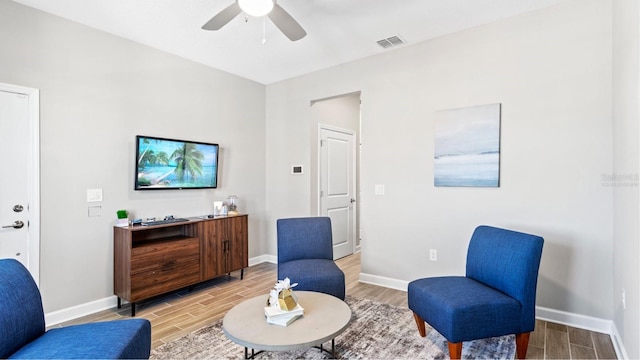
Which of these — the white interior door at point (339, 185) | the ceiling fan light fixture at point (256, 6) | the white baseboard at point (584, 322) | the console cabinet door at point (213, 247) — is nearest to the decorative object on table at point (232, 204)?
the console cabinet door at point (213, 247)

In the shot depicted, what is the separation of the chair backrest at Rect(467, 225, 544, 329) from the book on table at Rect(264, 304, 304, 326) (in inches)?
58.3

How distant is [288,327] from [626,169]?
8.05 ft

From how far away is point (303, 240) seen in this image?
11.1ft

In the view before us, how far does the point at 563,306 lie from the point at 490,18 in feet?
9.13

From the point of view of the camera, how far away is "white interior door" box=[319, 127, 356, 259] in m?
5.06

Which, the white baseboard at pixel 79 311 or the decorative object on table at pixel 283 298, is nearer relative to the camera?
the decorative object on table at pixel 283 298

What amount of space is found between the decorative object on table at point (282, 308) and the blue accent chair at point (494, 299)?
97cm

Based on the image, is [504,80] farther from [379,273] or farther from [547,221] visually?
[379,273]

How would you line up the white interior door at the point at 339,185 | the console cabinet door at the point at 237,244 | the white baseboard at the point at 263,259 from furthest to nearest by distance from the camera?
the white interior door at the point at 339,185 < the white baseboard at the point at 263,259 < the console cabinet door at the point at 237,244

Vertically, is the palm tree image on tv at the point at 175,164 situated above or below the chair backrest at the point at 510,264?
above

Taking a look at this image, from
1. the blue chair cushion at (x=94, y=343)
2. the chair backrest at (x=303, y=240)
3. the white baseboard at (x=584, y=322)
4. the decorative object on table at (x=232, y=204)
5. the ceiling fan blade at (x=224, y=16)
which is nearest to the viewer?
the blue chair cushion at (x=94, y=343)

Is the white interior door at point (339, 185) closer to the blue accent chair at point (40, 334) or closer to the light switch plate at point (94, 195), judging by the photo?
the light switch plate at point (94, 195)

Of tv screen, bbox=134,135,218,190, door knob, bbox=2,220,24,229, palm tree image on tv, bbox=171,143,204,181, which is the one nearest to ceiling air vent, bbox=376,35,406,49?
tv screen, bbox=134,135,218,190

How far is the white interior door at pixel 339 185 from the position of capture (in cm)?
506
